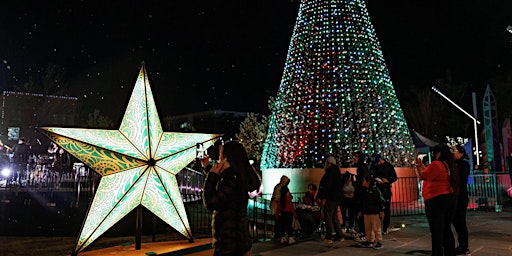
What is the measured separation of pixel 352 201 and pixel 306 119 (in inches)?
195

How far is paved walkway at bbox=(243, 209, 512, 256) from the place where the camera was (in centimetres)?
686

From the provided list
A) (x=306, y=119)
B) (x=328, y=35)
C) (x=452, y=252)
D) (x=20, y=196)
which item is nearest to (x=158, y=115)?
(x=452, y=252)

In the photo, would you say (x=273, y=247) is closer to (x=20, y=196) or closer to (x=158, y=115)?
(x=158, y=115)

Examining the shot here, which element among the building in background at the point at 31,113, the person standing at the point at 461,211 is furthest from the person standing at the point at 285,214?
the building in background at the point at 31,113

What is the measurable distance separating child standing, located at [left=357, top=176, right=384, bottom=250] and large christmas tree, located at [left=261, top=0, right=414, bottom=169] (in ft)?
18.6

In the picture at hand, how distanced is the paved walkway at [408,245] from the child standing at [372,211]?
0.63 ft

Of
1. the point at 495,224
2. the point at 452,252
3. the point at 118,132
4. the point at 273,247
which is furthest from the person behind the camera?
the point at 495,224

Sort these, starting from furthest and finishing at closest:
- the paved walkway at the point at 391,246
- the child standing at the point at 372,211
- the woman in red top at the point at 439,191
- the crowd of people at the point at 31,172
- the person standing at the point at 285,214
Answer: the crowd of people at the point at 31,172
the person standing at the point at 285,214
the child standing at the point at 372,211
the paved walkway at the point at 391,246
the woman in red top at the point at 439,191

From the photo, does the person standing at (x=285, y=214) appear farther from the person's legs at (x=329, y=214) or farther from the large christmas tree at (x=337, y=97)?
the large christmas tree at (x=337, y=97)

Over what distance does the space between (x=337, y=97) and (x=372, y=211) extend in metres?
6.55

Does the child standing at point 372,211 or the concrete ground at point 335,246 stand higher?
the child standing at point 372,211

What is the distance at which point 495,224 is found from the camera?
9.64 meters

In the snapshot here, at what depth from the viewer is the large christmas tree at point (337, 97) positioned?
1295cm

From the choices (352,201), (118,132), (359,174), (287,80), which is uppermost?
(287,80)
